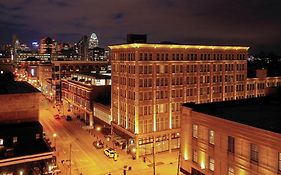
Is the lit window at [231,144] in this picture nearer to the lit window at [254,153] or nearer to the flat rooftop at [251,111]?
the flat rooftop at [251,111]

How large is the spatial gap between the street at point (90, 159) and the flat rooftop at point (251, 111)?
1790cm

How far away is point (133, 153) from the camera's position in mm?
64500

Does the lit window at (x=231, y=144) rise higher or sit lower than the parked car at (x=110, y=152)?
higher

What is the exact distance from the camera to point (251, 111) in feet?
141

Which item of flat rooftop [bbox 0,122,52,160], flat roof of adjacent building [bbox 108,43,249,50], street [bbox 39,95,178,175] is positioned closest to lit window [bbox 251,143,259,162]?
street [bbox 39,95,178,175]

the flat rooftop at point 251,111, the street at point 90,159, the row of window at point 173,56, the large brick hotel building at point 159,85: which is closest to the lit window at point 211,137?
the flat rooftop at point 251,111

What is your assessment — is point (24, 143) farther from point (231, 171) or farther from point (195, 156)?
point (231, 171)

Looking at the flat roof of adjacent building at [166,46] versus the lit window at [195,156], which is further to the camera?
the flat roof of adjacent building at [166,46]

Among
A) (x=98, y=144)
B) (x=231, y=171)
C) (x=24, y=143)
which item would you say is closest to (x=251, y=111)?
(x=231, y=171)

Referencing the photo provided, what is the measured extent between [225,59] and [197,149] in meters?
45.0

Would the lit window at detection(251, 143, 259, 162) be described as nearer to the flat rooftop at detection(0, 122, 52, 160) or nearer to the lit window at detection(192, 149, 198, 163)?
the lit window at detection(192, 149, 198, 163)

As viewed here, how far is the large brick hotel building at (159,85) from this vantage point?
65.3 metres

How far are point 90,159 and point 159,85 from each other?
70.7 feet

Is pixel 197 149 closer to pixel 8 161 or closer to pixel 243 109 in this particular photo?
pixel 243 109
